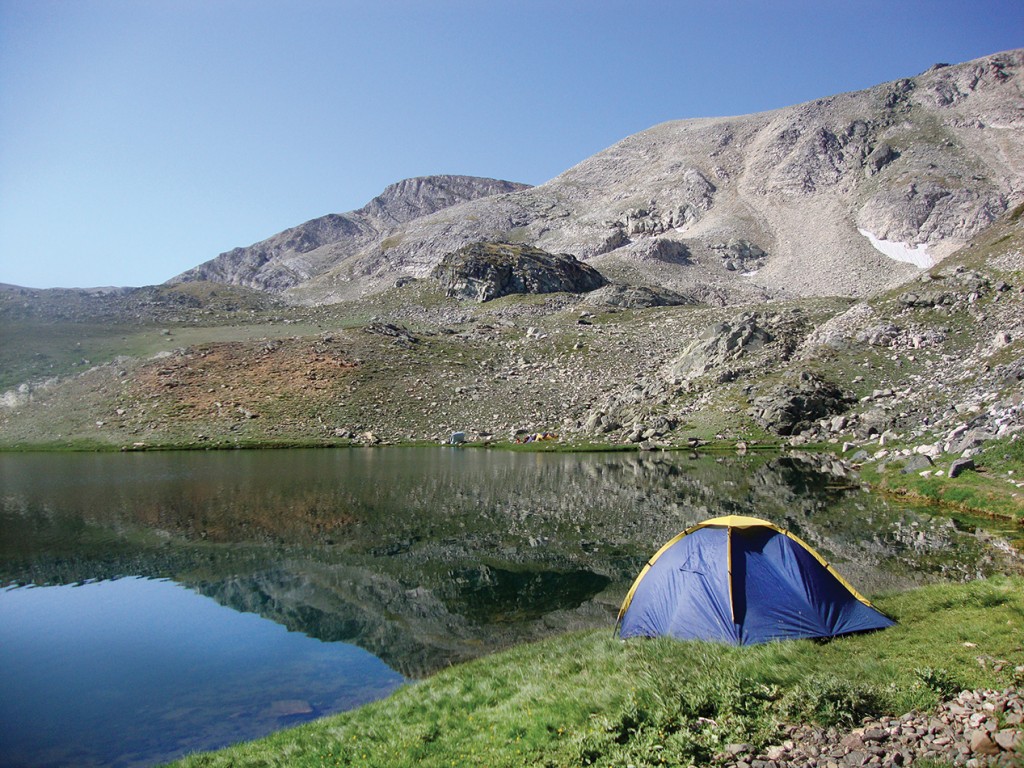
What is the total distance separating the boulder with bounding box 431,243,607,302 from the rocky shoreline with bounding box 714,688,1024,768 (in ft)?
382

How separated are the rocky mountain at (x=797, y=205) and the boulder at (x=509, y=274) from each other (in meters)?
11.1

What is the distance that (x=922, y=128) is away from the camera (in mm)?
157250

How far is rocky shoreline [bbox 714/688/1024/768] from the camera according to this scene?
636 cm

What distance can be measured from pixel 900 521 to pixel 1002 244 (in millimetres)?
55041

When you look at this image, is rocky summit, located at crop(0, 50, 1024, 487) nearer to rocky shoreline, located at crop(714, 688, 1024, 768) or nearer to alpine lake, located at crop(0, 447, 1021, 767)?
alpine lake, located at crop(0, 447, 1021, 767)

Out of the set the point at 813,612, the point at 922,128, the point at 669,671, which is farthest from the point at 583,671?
the point at 922,128

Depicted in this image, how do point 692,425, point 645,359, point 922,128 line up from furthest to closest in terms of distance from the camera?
point 922,128, point 645,359, point 692,425

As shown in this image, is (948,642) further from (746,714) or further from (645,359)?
(645,359)

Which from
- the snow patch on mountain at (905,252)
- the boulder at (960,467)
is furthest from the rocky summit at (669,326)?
the snow patch on mountain at (905,252)

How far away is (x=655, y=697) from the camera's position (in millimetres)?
9008

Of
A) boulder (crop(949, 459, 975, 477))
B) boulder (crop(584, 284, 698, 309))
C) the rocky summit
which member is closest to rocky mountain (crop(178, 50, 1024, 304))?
the rocky summit

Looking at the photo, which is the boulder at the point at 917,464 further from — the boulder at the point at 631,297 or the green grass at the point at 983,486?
the boulder at the point at 631,297

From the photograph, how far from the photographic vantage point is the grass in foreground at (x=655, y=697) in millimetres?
8102

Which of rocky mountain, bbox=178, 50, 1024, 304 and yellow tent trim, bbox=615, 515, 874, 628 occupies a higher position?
rocky mountain, bbox=178, 50, 1024, 304
